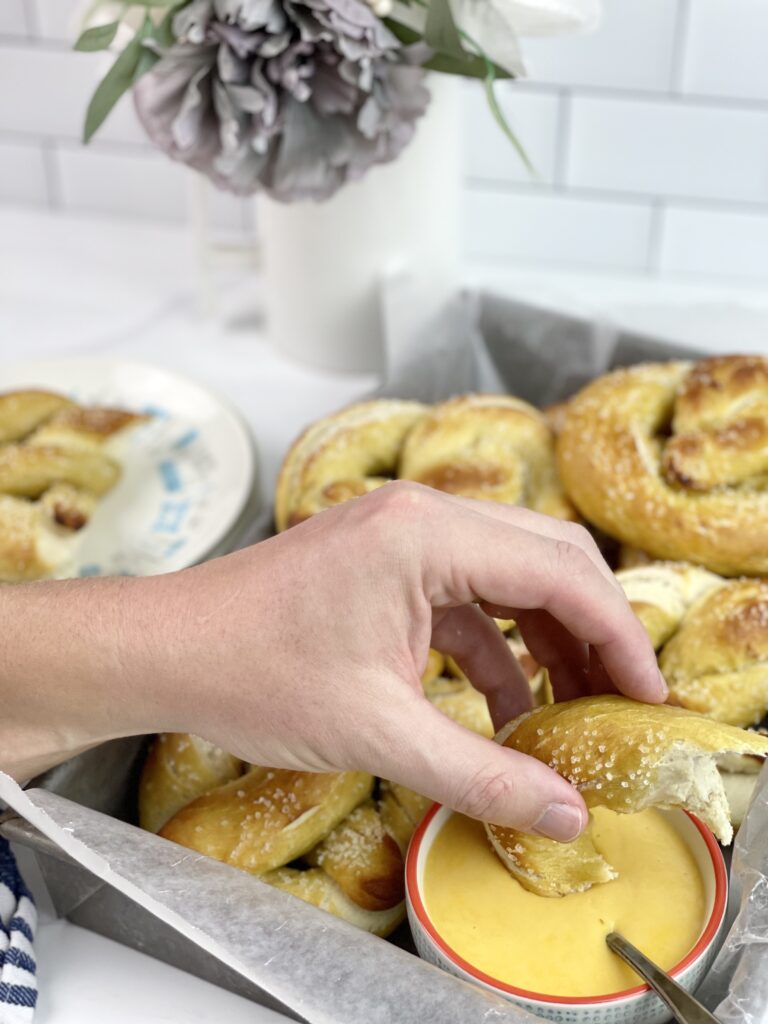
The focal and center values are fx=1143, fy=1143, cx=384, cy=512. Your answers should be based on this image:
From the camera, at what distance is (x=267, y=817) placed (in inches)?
22.7

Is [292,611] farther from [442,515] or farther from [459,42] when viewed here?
[459,42]

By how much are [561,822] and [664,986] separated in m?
0.08

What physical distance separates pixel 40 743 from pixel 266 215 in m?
0.61

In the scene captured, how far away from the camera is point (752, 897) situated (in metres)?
0.49

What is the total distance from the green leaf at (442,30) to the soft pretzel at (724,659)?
38 cm

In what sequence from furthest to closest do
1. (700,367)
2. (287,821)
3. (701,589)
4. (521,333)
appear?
(521,333) → (700,367) → (701,589) → (287,821)

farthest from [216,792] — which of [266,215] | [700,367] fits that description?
[266,215]

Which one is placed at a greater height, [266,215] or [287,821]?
[266,215]

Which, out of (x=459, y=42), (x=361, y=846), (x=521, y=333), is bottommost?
(x=361, y=846)

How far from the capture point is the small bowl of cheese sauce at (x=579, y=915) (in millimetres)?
482

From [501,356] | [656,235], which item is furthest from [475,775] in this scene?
[656,235]

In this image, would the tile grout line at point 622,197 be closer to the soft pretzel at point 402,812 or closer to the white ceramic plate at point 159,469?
the white ceramic plate at point 159,469

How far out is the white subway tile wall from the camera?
3.76ft

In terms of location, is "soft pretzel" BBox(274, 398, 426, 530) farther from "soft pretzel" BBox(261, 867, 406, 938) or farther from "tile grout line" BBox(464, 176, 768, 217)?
"tile grout line" BBox(464, 176, 768, 217)
